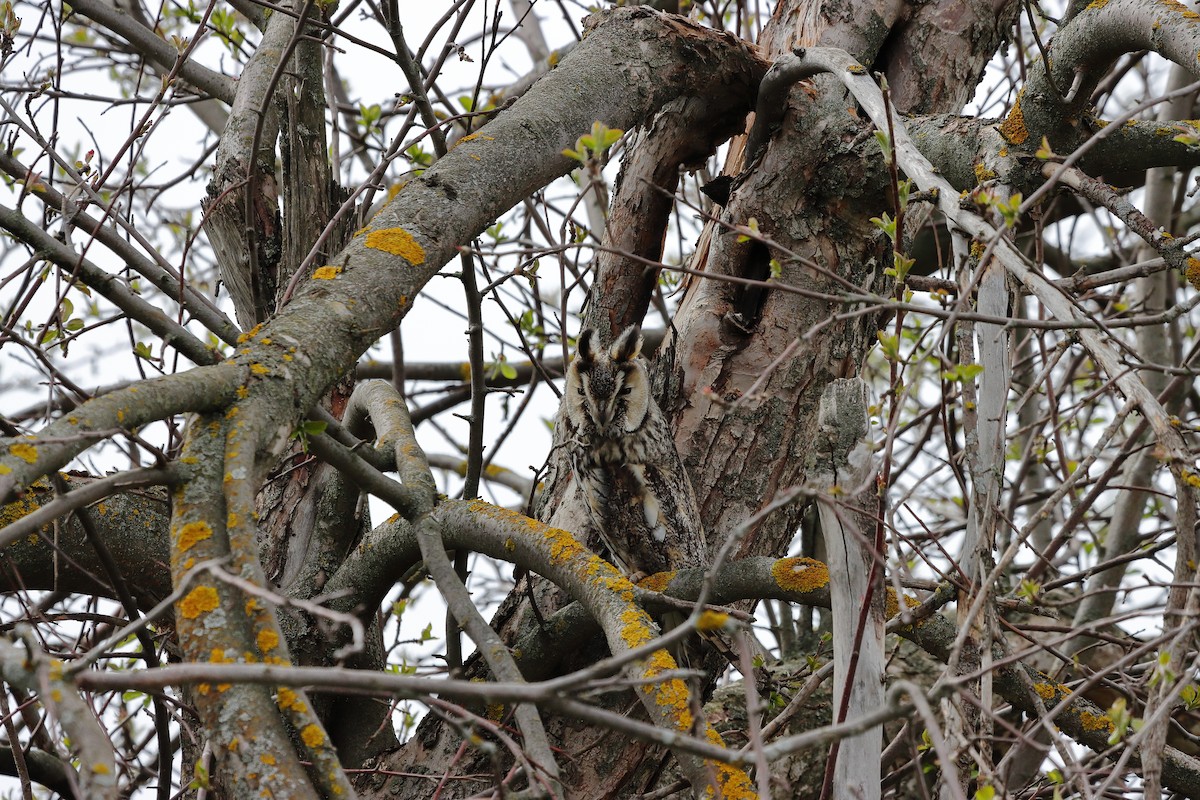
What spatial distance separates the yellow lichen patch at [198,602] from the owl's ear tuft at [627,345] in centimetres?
205

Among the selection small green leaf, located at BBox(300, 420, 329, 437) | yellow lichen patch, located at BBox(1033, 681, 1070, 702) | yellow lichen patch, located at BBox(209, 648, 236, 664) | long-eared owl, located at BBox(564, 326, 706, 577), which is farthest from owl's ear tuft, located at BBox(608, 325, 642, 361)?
yellow lichen patch, located at BBox(209, 648, 236, 664)

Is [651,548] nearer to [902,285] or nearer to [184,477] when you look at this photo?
[902,285]

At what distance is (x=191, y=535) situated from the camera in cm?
156

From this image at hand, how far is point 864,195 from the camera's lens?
304 centimetres

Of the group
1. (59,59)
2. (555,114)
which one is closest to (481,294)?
(555,114)

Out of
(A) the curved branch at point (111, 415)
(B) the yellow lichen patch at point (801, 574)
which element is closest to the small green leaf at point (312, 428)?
(A) the curved branch at point (111, 415)

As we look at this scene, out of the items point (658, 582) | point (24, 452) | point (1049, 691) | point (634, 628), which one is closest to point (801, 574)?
point (634, 628)

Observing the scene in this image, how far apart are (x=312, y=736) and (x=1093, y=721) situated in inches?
79.2

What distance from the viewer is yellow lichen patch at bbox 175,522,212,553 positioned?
1551 millimetres

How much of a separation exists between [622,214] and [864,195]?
2.65 ft

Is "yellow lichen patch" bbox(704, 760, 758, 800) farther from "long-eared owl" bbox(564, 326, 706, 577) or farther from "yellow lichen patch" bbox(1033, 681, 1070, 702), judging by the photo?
"long-eared owl" bbox(564, 326, 706, 577)

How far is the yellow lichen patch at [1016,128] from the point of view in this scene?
100 inches

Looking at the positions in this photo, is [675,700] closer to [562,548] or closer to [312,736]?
[562,548]

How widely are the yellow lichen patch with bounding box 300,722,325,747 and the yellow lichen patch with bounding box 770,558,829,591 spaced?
4.29 feet
